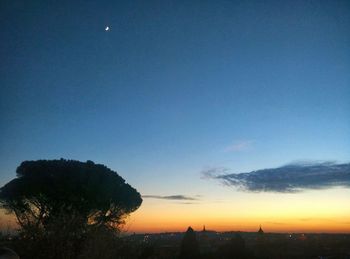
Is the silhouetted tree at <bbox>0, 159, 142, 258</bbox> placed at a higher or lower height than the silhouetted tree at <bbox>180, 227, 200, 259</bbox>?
higher

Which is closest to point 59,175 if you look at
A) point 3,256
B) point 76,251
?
point 76,251

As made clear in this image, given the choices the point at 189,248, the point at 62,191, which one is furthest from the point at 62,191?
the point at 189,248

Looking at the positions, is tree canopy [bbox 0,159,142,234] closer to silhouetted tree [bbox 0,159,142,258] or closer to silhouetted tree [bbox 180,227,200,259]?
silhouetted tree [bbox 0,159,142,258]

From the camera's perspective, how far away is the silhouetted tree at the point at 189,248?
1496 inches

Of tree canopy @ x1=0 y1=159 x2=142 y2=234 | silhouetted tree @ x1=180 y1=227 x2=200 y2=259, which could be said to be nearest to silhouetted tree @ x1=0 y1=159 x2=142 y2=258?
tree canopy @ x1=0 y1=159 x2=142 y2=234

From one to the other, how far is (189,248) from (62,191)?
1670 cm

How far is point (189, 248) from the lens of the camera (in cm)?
3897

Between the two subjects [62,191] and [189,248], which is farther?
[189,248]

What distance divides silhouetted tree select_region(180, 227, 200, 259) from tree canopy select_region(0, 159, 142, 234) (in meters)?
10.1

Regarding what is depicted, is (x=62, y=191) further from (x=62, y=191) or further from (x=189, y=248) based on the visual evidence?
(x=189, y=248)

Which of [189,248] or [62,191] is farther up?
[62,191]

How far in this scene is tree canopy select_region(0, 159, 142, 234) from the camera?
93.7 ft

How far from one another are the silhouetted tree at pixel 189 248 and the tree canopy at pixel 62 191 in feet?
33.2

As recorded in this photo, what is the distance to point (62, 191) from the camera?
28.6 meters
